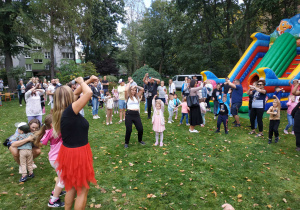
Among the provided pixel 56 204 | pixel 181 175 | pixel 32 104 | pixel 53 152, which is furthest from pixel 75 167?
pixel 32 104

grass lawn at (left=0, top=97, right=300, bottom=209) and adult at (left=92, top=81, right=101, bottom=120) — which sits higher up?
adult at (left=92, top=81, right=101, bottom=120)

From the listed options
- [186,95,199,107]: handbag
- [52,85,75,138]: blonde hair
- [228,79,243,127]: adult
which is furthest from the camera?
[228,79,243,127]: adult

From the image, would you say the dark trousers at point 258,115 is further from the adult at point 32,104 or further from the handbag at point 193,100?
the adult at point 32,104

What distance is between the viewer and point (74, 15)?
20750 millimetres

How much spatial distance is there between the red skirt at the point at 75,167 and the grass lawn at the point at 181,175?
1163 mm

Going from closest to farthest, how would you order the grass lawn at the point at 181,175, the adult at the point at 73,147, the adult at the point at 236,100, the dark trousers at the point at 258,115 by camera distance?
the adult at the point at 73,147 < the grass lawn at the point at 181,175 < the dark trousers at the point at 258,115 < the adult at the point at 236,100

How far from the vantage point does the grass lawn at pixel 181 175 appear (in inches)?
141

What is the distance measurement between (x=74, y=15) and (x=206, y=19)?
14246mm

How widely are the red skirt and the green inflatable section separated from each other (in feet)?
41.5

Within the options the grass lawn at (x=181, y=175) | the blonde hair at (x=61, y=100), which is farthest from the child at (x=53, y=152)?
the blonde hair at (x=61, y=100)

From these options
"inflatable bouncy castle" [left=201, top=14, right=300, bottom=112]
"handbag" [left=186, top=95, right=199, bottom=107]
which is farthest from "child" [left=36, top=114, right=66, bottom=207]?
"inflatable bouncy castle" [left=201, top=14, right=300, bottom=112]

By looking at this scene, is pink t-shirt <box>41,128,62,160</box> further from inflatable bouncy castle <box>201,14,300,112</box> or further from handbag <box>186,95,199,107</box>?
inflatable bouncy castle <box>201,14,300,112</box>

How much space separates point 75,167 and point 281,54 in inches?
571

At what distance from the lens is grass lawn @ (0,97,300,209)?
358cm
